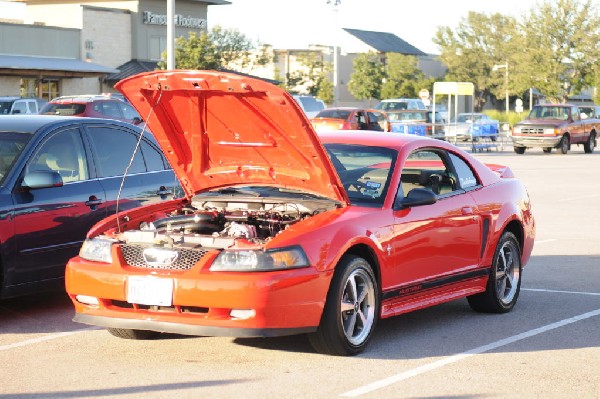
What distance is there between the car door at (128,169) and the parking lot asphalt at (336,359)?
1020 mm

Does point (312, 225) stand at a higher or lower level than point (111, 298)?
higher

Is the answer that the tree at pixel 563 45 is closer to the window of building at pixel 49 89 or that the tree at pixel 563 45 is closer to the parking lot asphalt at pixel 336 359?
the window of building at pixel 49 89

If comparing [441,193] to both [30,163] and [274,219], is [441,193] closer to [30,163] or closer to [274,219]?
[274,219]

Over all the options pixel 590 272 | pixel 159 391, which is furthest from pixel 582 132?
pixel 159 391

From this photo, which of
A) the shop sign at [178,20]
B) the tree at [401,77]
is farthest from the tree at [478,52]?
the shop sign at [178,20]

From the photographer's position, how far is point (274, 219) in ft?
26.8

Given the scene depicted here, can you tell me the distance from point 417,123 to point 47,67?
17.0 metres

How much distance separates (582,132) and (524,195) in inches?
1439

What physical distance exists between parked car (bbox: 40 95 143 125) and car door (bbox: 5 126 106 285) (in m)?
19.8

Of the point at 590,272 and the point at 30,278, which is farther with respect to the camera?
the point at 590,272

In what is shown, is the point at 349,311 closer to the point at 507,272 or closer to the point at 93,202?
the point at 507,272

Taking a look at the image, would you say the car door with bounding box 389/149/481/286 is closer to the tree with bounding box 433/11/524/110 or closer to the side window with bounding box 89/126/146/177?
the side window with bounding box 89/126/146/177

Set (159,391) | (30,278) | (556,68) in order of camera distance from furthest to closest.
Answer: (556,68) → (30,278) → (159,391)

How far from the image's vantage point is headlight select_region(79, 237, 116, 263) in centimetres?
768
